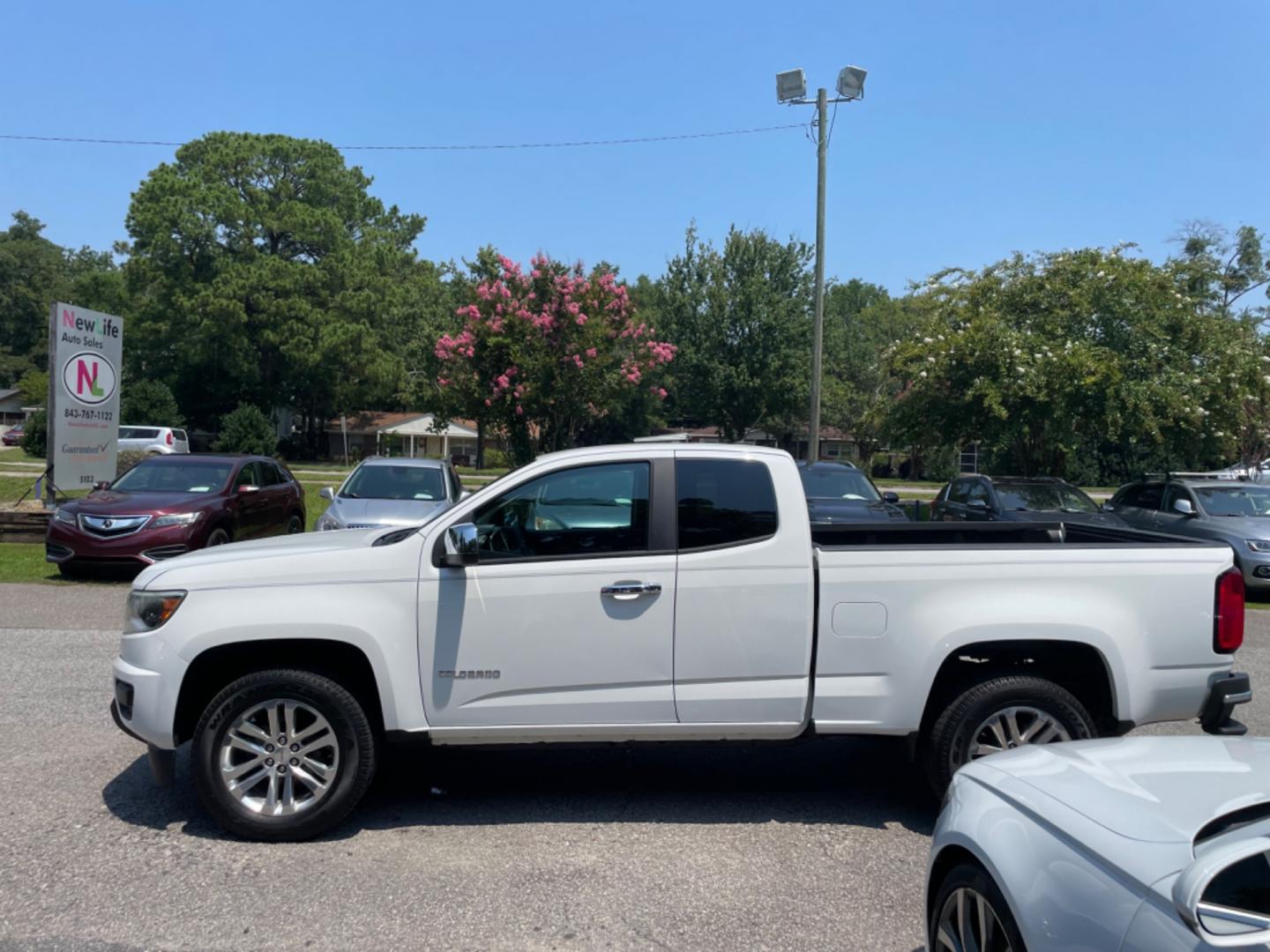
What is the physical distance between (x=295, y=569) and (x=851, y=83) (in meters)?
17.5

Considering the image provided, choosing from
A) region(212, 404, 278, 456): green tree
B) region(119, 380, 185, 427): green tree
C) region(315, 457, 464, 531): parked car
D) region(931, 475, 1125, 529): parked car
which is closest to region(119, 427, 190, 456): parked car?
region(212, 404, 278, 456): green tree

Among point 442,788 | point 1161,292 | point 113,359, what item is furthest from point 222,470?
point 1161,292

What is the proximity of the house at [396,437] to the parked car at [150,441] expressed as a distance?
85.1ft

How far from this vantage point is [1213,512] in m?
14.8

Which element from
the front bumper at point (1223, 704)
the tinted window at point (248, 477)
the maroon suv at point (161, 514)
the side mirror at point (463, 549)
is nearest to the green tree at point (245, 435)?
the tinted window at point (248, 477)

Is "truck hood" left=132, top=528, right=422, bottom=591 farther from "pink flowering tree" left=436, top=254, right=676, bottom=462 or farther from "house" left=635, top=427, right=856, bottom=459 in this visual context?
"house" left=635, top=427, right=856, bottom=459

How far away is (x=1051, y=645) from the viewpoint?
16.6ft

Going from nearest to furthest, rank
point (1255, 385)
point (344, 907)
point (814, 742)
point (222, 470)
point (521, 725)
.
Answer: point (344, 907) → point (521, 725) → point (814, 742) → point (222, 470) → point (1255, 385)

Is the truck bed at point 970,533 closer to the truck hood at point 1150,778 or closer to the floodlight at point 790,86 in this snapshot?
the truck hood at point 1150,778

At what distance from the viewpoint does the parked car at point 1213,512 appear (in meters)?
13.4

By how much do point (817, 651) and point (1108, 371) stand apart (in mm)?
15222

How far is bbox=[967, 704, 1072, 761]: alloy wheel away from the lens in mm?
4945

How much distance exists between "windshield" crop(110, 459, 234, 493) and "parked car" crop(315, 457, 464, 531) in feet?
4.86

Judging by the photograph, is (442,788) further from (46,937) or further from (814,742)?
(814,742)
